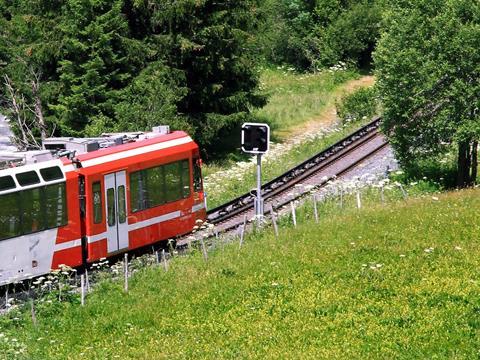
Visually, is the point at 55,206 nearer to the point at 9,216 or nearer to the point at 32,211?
the point at 32,211

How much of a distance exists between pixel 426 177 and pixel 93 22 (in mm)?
13860

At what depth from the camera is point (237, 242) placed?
69.3 ft

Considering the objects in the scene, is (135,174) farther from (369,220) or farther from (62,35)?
(62,35)

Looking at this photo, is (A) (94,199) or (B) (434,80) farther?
(B) (434,80)

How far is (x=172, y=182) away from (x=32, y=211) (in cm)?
469

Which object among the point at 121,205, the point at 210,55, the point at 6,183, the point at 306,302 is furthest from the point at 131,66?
the point at 306,302

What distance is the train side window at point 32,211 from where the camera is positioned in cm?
1936

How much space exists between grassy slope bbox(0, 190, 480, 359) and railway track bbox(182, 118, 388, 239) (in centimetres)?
614

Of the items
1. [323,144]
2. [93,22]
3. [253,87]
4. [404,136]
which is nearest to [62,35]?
[93,22]

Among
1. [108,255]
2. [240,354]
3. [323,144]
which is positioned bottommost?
[323,144]

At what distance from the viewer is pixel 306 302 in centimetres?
1608

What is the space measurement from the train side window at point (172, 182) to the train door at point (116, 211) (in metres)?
1.64

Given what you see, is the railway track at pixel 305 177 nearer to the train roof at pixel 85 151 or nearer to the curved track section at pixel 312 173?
the curved track section at pixel 312 173

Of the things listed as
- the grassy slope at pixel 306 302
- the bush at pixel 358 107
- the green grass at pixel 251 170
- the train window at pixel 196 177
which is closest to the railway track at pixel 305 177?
the green grass at pixel 251 170
